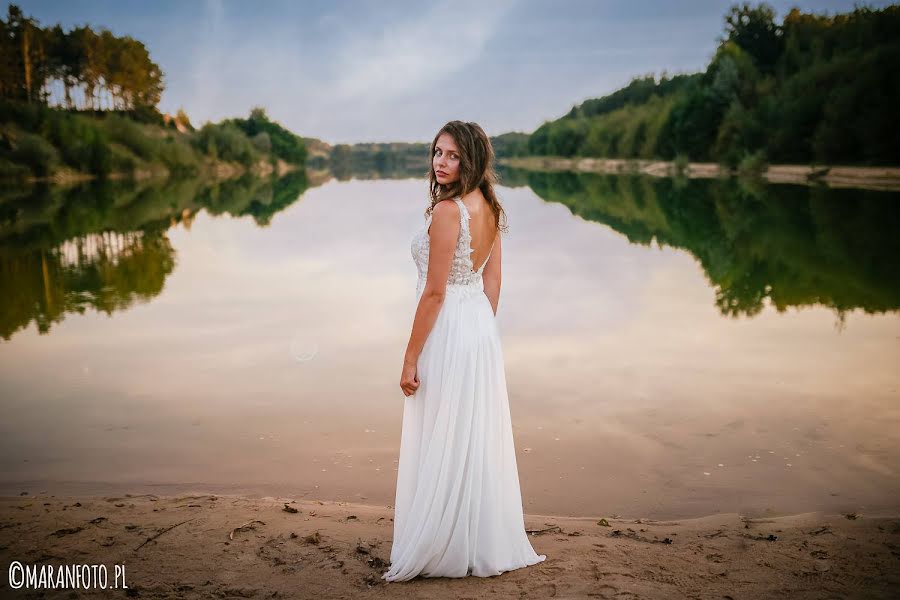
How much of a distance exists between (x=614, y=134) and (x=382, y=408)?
91.5 m

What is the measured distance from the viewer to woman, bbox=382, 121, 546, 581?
3422 mm

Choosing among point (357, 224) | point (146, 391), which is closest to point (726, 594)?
point (146, 391)

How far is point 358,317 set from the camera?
34.3ft

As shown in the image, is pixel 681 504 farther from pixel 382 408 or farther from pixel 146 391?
pixel 146 391

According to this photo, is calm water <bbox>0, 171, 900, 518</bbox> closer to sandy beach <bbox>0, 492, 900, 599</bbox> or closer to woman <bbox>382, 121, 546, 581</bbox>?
sandy beach <bbox>0, 492, 900, 599</bbox>

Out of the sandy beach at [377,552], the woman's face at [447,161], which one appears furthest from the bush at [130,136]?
the woman's face at [447,161]

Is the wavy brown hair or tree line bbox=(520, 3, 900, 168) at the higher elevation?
tree line bbox=(520, 3, 900, 168)

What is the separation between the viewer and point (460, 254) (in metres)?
3.49

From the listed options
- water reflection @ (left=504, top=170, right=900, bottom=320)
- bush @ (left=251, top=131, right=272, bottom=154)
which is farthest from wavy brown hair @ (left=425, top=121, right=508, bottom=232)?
bush @ (left=251, top=131, right=272, bottom=154)

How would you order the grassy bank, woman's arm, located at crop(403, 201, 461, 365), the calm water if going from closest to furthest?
woman's arm, located at crop(403, 201, 461, 365) → the calm water → the grassy bank

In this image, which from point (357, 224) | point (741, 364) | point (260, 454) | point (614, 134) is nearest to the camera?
point (260, 454)

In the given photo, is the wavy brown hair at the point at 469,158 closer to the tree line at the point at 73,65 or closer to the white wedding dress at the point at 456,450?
the white wedding dress at the point at 456,450

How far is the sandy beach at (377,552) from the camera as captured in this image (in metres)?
3.41

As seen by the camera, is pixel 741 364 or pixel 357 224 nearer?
pixel 741 364
